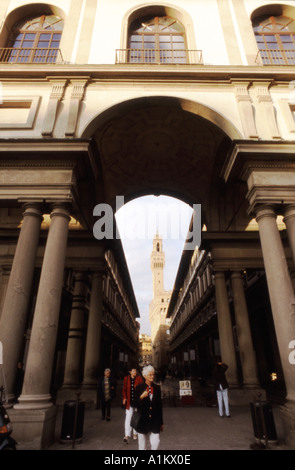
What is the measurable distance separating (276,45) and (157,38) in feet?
17.8

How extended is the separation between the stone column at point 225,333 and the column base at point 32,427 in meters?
8.11

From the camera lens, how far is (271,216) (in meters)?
8.02

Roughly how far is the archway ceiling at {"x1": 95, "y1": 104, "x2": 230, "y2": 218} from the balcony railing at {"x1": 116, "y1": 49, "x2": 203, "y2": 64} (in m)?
2.19

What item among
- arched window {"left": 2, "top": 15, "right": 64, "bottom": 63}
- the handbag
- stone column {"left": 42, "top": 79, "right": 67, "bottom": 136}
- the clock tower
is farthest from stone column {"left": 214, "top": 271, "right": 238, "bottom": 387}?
the clock tower

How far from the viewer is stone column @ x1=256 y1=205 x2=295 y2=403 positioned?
6457mm

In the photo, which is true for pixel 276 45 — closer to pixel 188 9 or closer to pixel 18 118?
pixel 188 9

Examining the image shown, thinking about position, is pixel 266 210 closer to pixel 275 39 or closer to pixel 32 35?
pixel 275 39

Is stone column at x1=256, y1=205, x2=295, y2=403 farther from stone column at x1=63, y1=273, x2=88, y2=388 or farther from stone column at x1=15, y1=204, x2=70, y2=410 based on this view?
stone column at x1=63, y1=273, x2=88, y2=388

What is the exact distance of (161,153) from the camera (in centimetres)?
1425

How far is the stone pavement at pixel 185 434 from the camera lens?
5.55m

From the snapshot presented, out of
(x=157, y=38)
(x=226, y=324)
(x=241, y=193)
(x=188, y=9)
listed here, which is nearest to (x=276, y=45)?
(x=188, y=9)

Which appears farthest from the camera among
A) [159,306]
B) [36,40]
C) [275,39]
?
[159,306]

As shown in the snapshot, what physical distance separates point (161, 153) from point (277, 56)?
6.55 meters

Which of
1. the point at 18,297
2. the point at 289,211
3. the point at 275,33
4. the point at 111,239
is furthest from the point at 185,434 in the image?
the point at 275,33
